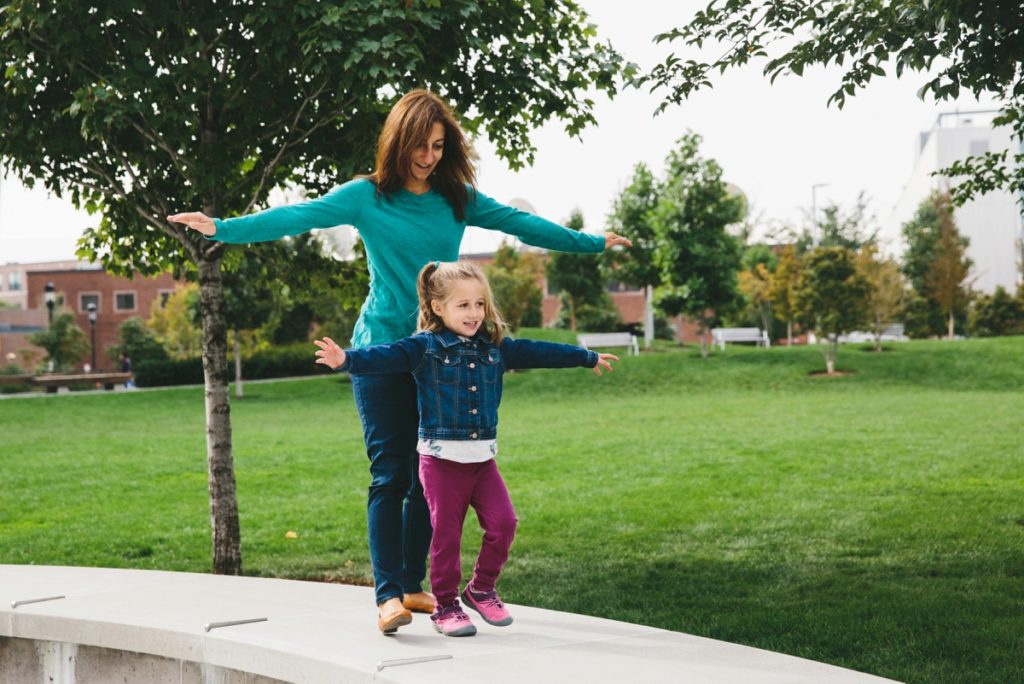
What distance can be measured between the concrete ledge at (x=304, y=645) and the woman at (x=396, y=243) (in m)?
0.33

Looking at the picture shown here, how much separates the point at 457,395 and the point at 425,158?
0.92 meters

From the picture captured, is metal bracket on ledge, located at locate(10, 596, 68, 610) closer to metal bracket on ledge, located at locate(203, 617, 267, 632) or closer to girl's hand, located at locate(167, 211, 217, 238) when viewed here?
metal bracket on ledge, located at locate(203, 617, 267, 632)

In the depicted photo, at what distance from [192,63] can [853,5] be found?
3.92 metres

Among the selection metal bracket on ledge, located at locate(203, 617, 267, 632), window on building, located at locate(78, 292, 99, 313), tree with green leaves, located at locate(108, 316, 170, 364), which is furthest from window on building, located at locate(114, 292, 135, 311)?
metal bracket on ledge, located at locate(203, 617, 267, 632)

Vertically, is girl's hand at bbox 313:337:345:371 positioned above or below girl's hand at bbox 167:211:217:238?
below

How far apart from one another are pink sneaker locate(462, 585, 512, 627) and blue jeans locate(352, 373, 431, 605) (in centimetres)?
29

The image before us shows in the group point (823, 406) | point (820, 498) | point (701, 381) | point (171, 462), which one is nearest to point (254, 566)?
point (820, 498)

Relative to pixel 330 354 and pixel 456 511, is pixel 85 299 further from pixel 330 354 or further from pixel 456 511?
pixel 330 354

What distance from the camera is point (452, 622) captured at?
3758 mm

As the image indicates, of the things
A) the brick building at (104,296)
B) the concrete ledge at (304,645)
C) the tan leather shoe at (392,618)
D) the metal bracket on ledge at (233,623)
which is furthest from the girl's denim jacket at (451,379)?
the brick building at (104,296)

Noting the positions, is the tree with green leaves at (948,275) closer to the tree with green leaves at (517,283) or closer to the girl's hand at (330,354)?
the tree with green leaves at (517,283)

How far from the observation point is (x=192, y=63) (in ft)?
18.6

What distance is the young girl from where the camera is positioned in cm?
359

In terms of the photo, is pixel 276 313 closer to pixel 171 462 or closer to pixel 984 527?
pixel 171 462
